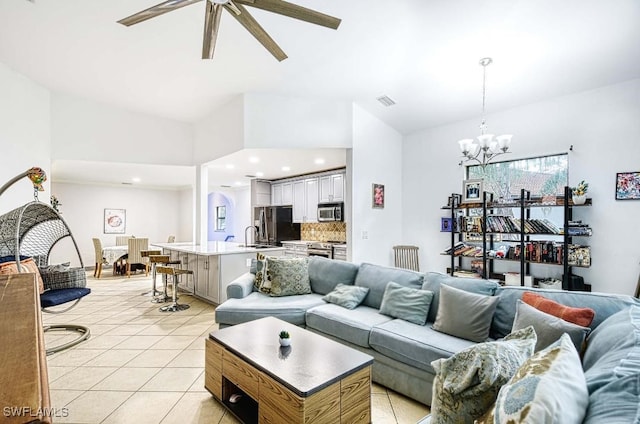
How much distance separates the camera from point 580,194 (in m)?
3.77

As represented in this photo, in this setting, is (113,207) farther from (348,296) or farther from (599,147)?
(599,147)

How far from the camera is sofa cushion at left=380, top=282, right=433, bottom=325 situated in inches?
99.0

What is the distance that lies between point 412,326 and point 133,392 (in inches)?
87.7

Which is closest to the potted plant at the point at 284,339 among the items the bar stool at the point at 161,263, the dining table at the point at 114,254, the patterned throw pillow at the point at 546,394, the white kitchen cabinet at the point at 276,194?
the patterned throw pillow at the point at 546,394

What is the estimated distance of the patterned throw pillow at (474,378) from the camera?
3.51 ft

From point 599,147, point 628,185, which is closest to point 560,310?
point 628,185

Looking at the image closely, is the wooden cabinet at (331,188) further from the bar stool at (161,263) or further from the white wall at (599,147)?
the bar stool at (161,263)

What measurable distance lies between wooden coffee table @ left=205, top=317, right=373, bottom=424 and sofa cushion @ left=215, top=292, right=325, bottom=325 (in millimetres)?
643

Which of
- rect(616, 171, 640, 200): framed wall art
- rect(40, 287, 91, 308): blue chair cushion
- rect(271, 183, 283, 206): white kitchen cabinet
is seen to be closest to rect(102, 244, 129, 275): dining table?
rect(271, 183, 283, 206): white kitchen cabinet

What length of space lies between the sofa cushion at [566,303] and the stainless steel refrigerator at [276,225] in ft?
16.6

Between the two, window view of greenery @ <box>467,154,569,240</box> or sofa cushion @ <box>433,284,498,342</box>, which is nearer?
sofa cushion @ <box>433,284,498,342</box>

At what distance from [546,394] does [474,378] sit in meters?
0.34

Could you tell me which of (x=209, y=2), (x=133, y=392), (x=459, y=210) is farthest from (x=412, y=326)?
(x=459, y=210)

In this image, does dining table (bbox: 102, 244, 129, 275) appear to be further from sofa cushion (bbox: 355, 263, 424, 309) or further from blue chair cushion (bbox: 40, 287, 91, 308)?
sofa cushion (bbox: 355, 263, 424, 309)
